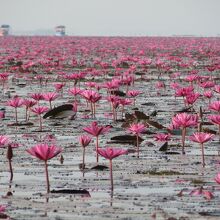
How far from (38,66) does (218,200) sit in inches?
A: 724

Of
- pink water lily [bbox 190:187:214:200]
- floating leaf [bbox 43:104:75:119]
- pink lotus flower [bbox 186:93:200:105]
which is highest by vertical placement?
pink lotus flower [bbox 186:93:200:105]

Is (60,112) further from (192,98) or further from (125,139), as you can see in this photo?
(125,139)

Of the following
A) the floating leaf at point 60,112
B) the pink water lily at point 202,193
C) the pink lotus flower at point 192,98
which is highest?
the pink lotus flower at point 192,98

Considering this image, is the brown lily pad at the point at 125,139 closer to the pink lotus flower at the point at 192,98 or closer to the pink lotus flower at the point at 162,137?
the pink lotus flower at the point at 162,137

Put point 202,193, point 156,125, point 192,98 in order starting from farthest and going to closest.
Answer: point 192,98, point 156,125, point 202,193

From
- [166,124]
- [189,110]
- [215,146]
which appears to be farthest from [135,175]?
[189,110]

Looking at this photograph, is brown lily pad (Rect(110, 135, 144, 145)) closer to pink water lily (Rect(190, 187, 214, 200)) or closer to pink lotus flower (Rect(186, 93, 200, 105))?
pink lotus flower (Rect(186, 93, 200, 105))

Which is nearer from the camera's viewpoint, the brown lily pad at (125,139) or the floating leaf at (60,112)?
the brown lily pad at (125,139)

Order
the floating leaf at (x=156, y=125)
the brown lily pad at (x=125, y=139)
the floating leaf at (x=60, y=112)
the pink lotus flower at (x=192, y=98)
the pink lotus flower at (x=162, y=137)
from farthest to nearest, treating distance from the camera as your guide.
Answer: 1. the floating leaf at (x=60, y=112)
2. the pink lotus flower at (x=192, y=98)
3. the floating leaf at (x=156, y=125)
4. the pink lotus flower at (x=162, y=137)
5. the brown lily pad at (x=125, y=139)

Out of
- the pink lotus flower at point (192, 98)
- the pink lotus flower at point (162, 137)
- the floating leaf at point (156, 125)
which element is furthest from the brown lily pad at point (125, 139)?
the pink lotus flower at point (192, 98)

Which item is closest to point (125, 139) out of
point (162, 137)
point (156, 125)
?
point (162, 137)

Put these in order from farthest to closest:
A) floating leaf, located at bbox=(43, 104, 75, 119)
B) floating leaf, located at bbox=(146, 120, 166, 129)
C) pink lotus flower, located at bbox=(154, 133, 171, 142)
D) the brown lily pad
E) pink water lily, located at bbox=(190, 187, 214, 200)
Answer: floating leaf, located at bbox=(43, 104, 75, 119) < floating leaf, located at bbox=(146, 120, 166, 129) < pink lotus flower, located at bbox=(154, 133, 171, 142) < the brown lily pad < pink water lily, located at bbox=(190, 187, 214, 200)

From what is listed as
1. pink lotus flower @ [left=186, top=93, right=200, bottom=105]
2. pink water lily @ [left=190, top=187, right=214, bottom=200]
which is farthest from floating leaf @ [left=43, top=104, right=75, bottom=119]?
pink water lily @ [left=190, top=187, right=214, bottom=200]

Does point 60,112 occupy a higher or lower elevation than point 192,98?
lower
